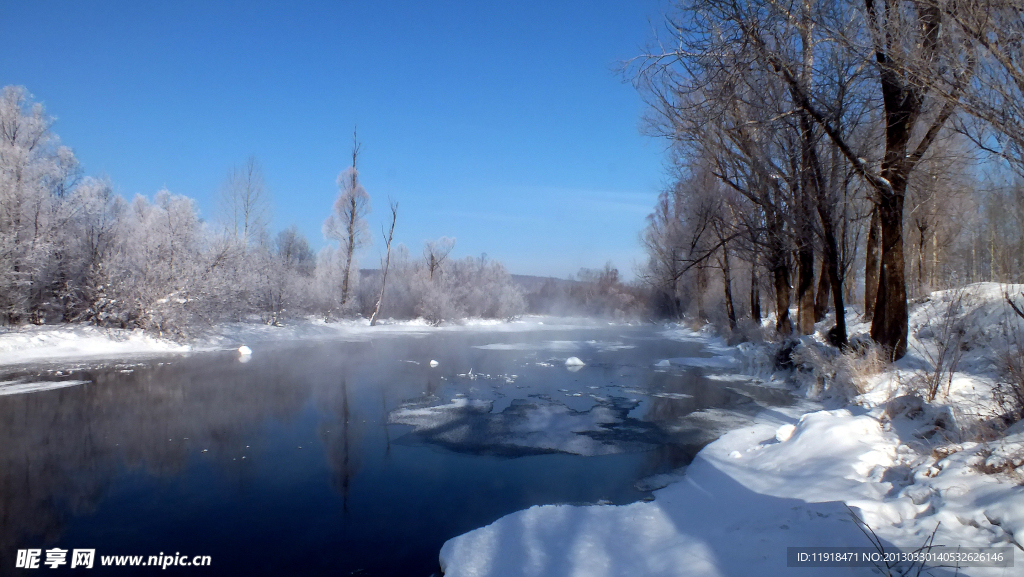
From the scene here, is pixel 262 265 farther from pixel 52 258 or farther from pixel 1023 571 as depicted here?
pixel 1023 571

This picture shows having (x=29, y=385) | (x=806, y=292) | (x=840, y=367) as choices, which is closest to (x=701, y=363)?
(x=806, y=292)

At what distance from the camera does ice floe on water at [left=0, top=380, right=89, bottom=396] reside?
10070 mm

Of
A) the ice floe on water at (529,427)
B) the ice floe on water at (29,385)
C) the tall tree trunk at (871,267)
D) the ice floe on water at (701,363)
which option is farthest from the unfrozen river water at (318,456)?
the tall tree trunk at (871,267)

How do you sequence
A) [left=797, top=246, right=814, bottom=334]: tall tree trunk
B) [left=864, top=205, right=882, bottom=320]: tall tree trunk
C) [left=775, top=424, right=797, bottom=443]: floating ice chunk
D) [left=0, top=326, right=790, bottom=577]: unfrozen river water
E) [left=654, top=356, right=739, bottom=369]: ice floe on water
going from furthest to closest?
[left=654, top=356, right=739, bottom=369]: ice floe on water, [left=797, top=246, right=814, bottom=334]: tall tree trunk, [left=864, top=205, right=882, bottom=320]: tall tree trunk, [left=775, top=424, right=797, bottom=443]: floating ice chunk, [left=0, top=326, right=790, bottom=577]: unfrozen river water

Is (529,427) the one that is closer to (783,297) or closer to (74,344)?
(783,297)

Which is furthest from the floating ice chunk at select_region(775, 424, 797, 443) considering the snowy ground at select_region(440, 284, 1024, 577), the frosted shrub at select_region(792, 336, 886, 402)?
the frosted shrub at select_region(792, 336, 886, 402)

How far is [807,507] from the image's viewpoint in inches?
153

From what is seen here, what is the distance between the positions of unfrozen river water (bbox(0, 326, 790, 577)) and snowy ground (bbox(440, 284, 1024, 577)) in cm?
46

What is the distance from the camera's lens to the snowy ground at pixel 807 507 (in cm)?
328

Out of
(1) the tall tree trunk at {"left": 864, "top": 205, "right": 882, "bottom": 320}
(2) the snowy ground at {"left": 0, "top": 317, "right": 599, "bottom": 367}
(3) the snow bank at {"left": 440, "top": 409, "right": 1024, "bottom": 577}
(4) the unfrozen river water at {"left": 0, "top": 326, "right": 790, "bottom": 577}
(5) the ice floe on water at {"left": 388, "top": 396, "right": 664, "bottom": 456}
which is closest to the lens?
(3) the snow bank at {"left": 440, "top": 409, "right": 1024, "bottom": 577}

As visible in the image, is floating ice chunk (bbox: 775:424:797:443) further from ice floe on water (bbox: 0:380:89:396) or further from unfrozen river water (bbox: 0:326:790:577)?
ice floe on water (bbox: 0:380:89:396)

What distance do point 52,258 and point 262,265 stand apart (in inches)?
466

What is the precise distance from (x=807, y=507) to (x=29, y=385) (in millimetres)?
13580

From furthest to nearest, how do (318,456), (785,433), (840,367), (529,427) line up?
1. (840,367)
2. (529,427)
3. (318,456)
4. (785,433)
